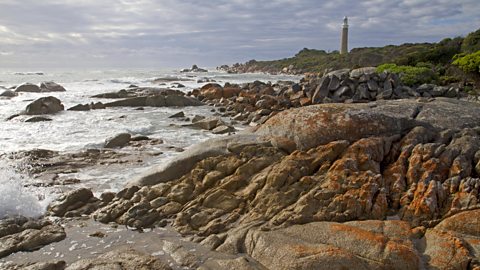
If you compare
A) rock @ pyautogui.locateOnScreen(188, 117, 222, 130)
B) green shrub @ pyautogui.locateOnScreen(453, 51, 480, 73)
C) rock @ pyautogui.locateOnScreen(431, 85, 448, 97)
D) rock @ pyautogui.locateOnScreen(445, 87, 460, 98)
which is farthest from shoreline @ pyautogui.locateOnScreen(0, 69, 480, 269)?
green shrub @ pyautogui.locateOnScreen(453, 51, 480, 73)

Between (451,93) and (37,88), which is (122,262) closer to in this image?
(451,93)

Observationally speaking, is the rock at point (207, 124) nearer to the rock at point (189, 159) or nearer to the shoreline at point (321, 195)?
the shoreline at point (321, 195)

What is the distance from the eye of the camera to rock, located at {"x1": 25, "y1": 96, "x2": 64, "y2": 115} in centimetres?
2516

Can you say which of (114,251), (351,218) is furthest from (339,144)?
(114,251)

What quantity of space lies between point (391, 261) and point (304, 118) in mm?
3931

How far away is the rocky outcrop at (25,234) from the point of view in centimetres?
667

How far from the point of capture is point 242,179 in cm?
803

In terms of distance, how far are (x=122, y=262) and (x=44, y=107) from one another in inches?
904

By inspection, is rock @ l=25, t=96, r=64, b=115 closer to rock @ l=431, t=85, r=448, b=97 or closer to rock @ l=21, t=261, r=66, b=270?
rock @ l=21, t=261, r=66, b=270

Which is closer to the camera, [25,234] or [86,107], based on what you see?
[25,234]

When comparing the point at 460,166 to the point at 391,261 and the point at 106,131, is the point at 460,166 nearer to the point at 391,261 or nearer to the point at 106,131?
the point at 391,261

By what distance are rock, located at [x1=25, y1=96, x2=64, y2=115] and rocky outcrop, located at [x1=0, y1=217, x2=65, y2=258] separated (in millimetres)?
19735

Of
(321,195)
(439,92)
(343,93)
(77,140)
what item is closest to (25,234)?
(321,195)

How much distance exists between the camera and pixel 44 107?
26.0m
